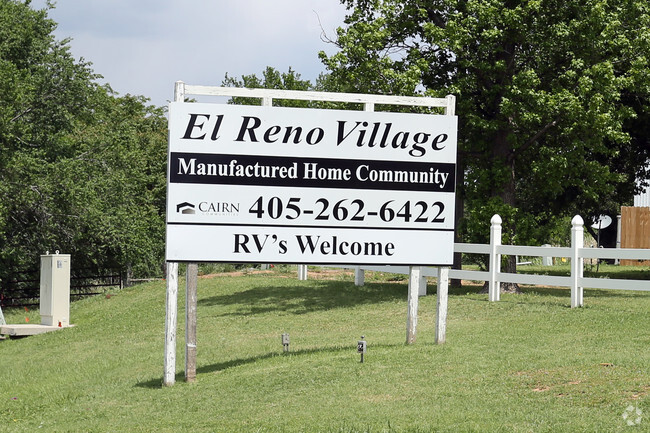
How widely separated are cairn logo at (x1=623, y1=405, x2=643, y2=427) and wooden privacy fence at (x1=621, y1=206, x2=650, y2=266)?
31.8 m

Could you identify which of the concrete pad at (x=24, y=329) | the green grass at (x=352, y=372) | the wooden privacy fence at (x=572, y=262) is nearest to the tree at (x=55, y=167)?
the concrete pad at (x=24, y=329)

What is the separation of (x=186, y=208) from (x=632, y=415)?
22.4 feet

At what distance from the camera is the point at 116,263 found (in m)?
38.6

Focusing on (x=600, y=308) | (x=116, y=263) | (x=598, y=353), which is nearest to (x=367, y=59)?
(x=600, y=308)

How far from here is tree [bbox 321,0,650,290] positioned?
21547 mm

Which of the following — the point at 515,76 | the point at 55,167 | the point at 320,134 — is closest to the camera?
the point at 320,134

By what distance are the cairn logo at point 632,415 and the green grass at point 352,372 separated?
0.06 meters

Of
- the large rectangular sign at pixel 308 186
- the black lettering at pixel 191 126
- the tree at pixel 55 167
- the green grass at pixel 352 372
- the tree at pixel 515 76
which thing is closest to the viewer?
the green grass at pixel 352 372

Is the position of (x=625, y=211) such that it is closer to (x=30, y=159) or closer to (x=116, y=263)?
(x=116, y=263)

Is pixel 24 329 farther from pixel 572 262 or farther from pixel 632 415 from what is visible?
pixel 632 415

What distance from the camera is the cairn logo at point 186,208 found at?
12.7 metres

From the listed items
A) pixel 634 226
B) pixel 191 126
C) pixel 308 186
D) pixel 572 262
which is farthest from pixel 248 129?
pixel 634 226

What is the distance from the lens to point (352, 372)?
1180 cm

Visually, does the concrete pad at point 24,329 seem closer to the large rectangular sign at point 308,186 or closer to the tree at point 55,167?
the tree at point 55,167
